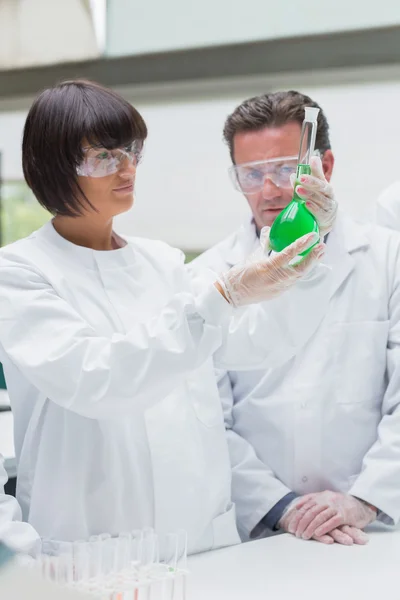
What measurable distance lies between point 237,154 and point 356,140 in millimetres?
1626

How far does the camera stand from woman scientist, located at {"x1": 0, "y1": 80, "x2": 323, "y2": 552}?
5.24 feet

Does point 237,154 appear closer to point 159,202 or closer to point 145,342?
point 145,342

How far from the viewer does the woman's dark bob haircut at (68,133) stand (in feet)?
5.71

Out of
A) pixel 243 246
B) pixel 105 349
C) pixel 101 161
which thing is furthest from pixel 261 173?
pixel 105 349

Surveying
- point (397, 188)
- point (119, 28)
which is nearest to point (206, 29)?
point (119, 28)

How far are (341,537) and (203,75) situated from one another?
2.77 metres

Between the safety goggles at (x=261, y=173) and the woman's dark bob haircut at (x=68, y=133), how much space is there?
0.48 metres

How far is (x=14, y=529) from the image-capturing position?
1.54 metres

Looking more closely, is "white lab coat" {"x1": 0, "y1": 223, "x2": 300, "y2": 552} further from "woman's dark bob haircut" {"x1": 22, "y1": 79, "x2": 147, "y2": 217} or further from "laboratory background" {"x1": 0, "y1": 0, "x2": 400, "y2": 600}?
"laboratory background" {"x1": 0, "y1": 0, "x2": 400, "y2": 600}

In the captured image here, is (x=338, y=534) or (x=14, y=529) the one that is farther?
(x=338, y=534)

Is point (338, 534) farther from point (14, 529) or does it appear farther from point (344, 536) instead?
point (14, 529)

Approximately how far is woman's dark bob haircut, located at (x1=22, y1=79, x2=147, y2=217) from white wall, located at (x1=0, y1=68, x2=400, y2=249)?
6.99 ft

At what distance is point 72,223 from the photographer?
1.88 m

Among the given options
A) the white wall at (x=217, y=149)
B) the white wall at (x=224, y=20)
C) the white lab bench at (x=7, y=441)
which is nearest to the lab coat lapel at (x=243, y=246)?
the white lab bench at (x=7, y=441)
